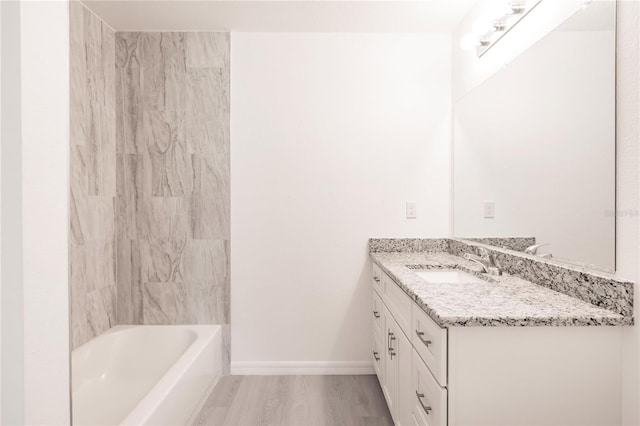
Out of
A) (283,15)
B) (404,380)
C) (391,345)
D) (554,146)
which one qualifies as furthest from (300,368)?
(283,15)

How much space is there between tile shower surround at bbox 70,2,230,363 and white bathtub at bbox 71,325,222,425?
0.15 meters

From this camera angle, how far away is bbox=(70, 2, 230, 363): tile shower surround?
2771 millimetres

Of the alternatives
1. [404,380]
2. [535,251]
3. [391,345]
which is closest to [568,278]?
[535,251]

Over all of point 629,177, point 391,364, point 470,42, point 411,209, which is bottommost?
point 391,364

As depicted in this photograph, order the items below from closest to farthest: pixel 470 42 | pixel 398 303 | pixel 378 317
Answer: pixel 398 303, pixel 470 42, pixel 378 317

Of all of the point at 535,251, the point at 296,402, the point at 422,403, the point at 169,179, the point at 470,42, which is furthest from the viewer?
the point at 169,179

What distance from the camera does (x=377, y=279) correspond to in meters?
2.55

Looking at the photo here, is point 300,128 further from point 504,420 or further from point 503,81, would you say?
point 504,420

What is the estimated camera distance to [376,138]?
281 centimetres

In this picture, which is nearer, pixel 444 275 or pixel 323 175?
pixel 444 275

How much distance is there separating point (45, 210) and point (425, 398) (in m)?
1.33

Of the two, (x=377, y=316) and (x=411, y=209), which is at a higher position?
(x=411, y=209)

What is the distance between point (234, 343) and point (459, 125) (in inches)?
85.7

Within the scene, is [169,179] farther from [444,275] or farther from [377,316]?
[444,275]
